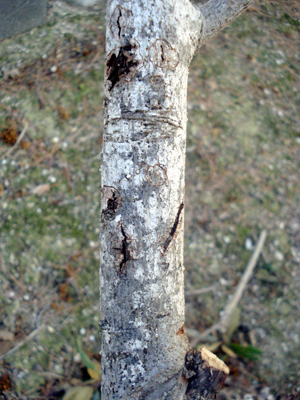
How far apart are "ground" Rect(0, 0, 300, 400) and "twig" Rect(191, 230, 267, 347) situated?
5 centimetres

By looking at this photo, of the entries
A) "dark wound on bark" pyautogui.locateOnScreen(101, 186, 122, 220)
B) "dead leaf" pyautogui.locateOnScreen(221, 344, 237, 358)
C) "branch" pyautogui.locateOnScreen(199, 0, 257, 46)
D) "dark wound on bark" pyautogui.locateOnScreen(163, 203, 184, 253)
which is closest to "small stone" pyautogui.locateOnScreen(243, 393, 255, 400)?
"dead leaf" pyautogui.locateOnScreen(221, 344, 237, 358)

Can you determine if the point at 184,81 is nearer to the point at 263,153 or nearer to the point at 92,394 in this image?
the point at 263,153

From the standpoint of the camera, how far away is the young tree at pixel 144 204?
1018 millimetres

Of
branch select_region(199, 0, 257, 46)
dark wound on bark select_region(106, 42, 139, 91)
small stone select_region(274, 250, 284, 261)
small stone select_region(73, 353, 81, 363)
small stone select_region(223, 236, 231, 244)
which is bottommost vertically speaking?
small stone select_region(73, 353, 81, 363)

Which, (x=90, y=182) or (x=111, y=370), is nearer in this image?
(x=111, y=370)

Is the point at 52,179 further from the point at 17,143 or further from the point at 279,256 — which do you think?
the point at 279,256

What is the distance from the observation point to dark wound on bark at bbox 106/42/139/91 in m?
1.02

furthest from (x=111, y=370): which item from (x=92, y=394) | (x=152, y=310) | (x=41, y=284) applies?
(x=41, y=284)

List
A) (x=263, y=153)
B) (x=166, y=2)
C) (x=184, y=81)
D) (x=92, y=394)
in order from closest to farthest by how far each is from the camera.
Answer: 1. (x=166, y=2)
2. (x=184, y=81)
3. (x=92, y=394)
4. (x=263, y=153)

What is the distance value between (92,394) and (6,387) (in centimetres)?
62

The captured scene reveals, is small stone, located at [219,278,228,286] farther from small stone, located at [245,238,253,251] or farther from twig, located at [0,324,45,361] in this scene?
twig, located at [0,324,45,361]

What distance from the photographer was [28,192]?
6.63ft

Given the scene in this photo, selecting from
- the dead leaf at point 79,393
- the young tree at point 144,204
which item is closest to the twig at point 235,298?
the dead leaf at point 79,393

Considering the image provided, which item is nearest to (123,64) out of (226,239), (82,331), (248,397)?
(226,239)
